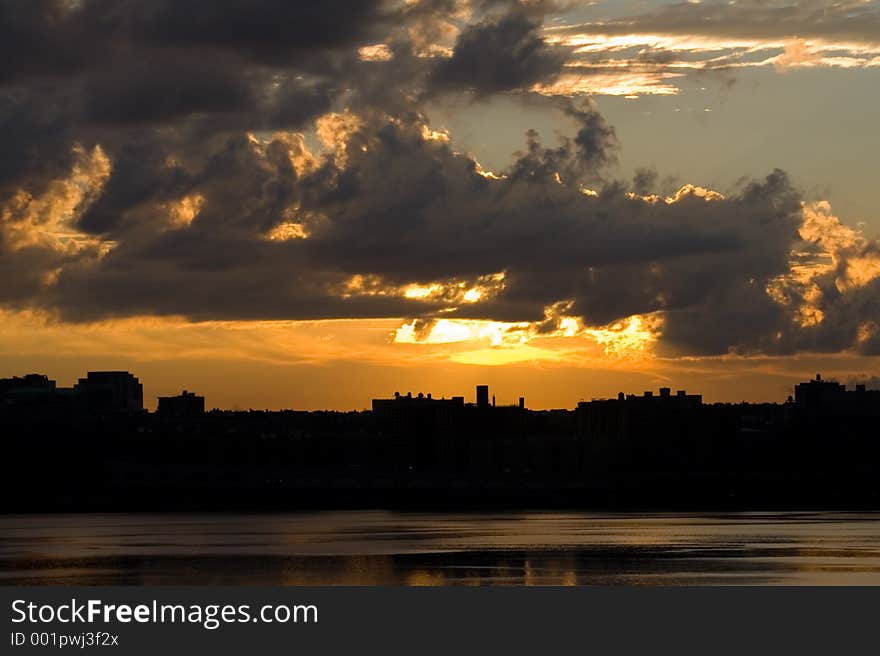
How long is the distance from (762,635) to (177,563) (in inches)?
1685

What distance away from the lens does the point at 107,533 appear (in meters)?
142

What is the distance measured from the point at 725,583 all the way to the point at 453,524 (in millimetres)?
82543

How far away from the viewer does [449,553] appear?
10331 centimetres

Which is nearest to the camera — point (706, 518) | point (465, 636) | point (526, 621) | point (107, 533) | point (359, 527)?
point (465, 636)

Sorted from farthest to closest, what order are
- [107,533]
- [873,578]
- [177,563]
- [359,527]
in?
[359,527], [107,533], [177,563], [873,578]

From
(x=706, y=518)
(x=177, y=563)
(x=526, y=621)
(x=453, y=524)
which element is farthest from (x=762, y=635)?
(x=706, y=518)

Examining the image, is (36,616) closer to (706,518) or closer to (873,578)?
(873,578)

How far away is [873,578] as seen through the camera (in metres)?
80.5

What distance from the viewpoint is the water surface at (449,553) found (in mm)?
83688

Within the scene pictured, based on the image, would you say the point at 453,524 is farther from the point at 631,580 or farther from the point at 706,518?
the point at 631,580

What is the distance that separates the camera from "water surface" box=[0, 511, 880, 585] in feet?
275

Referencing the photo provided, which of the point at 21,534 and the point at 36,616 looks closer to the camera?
the point at 36,616


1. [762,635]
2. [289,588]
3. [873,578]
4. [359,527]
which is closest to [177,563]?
[289,588]

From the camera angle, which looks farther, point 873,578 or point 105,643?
point 873,578
